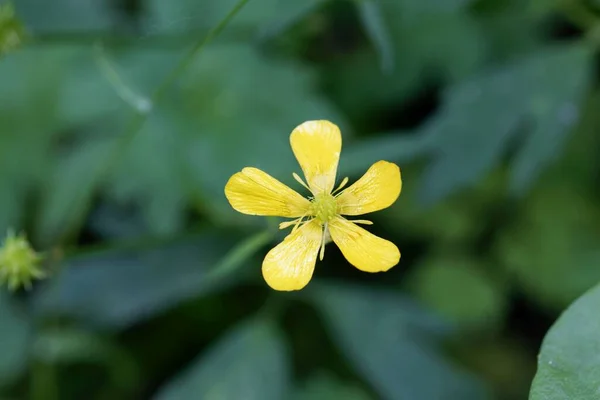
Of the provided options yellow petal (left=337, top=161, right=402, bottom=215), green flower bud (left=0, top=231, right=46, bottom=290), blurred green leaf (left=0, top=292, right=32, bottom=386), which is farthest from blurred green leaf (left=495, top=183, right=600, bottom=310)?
blurred green leaf (left=0, top=292, right=32, bottom=386)

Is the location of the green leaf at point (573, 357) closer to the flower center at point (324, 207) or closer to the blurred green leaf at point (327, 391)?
the flower center at point (324, 207)

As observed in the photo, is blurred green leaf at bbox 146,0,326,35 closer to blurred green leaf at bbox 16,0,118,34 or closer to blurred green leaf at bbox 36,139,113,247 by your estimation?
blurred green leaf at bbox 16,0,118,34

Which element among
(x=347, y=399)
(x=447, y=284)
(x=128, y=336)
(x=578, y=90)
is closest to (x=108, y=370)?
(x=128, y=336)

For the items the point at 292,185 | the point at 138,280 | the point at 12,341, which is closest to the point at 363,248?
the point at 292,185

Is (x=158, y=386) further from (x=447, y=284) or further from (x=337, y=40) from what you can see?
(x=337, y=40)

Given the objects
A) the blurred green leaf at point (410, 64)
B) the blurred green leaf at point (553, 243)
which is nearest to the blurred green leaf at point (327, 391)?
the blurred green leaf at point (553, 243)
